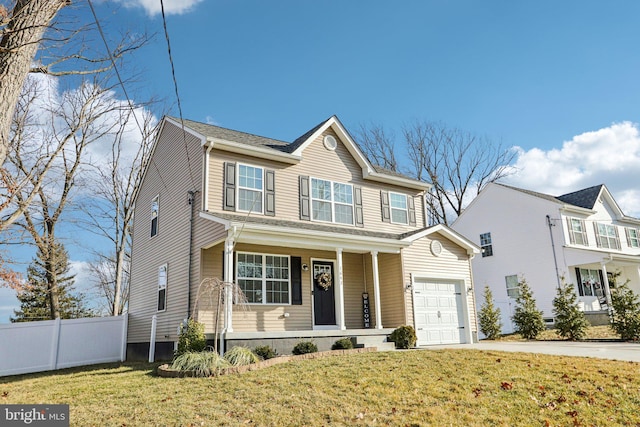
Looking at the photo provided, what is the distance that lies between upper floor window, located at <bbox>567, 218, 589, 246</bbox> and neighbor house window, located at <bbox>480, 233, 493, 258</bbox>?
4.01 meters

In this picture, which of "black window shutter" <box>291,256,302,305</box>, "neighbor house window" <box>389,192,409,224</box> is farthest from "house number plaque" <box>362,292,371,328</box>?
"neighbor house window" <box>389,192,409,224</box>

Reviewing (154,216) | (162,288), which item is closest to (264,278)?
(162,288)

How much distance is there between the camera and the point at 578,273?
23.3 meters

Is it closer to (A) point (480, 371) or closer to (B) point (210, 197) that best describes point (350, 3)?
(B) point (210, 197)

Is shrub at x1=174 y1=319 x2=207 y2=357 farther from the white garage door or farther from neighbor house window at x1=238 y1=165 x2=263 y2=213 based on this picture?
the white garage door

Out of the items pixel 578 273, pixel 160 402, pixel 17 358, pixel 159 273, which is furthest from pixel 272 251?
pixel 578 273

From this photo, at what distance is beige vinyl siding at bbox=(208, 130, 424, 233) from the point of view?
13148 mm

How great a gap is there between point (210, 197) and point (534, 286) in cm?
1801

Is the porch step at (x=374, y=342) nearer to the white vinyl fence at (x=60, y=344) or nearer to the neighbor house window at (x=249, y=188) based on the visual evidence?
the neighbor house window at (x=249, y=188)

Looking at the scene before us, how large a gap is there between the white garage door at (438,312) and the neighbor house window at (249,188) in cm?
581

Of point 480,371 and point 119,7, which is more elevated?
point 119,7

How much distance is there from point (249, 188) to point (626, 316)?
43.9ft

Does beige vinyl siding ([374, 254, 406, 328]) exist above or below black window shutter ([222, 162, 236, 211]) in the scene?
below

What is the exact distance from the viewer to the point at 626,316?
15422 millimetres
